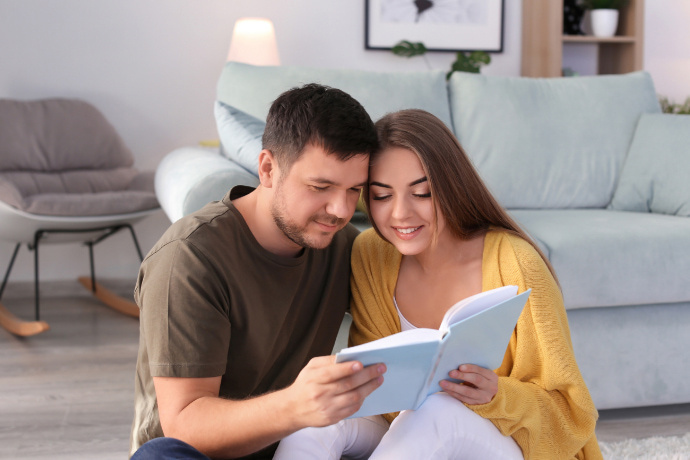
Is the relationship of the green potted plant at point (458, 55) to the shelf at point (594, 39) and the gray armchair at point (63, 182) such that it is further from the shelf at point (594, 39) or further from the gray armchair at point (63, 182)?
the gray armchair at point (63, 182)

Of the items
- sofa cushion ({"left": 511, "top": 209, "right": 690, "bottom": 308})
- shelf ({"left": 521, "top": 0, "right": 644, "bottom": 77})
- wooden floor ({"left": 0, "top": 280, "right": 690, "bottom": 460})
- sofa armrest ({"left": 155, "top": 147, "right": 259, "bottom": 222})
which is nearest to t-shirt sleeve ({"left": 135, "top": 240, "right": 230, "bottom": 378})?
sofa armrest ({"left": 155, "top": 147, "right": 259, "bottom": 222})

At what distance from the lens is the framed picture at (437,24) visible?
3793mm

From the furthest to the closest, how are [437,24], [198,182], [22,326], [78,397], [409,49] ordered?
[437,24]
[409,49]
[22,326]
[78,397]
[198,182]

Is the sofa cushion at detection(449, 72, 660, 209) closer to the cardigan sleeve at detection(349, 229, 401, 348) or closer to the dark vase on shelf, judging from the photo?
the cardigan sleeve at detection(349, 229, 401, 348)

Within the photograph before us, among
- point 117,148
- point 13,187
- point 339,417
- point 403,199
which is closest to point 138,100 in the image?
point 117,148

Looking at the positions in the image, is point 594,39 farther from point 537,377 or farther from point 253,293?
point 253,293

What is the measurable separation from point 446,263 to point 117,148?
7.94 feet

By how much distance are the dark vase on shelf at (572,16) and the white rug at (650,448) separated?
8.92 feet

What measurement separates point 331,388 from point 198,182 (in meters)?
0.98

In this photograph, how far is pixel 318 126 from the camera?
1095 mm

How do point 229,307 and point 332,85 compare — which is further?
point 332,85

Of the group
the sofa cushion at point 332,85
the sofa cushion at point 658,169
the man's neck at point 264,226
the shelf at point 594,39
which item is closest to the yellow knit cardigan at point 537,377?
the man's neck at point 264,226

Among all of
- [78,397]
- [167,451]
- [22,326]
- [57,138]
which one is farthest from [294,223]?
[57,138]

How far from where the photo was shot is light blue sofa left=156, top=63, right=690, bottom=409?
193 centimetres
